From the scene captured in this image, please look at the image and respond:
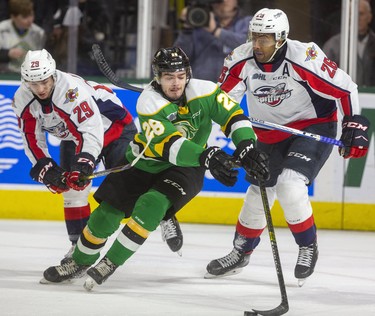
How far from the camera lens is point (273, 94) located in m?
4.94

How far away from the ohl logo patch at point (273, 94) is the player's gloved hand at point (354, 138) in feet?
1.06

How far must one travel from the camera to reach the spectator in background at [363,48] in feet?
22.3

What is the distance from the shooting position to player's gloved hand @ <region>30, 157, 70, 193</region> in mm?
4777

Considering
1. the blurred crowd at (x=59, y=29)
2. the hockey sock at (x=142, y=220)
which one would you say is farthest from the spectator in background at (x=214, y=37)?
the hockey sock at (x=142, y=220)

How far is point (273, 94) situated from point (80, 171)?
3.22ft

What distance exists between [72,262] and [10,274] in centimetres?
40

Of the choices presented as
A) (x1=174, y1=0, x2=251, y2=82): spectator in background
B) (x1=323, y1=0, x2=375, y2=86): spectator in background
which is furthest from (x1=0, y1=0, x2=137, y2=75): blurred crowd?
(x1=323, y1=0, x2=375, y2=86): spectator in background

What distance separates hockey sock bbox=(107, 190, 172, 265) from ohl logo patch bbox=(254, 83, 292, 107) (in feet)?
2.73

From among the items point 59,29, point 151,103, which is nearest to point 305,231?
point 151,103

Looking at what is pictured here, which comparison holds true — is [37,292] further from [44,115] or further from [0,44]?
[0,44]

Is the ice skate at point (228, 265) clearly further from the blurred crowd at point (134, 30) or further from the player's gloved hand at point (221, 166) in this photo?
the blurred crowd at point (134, 30)

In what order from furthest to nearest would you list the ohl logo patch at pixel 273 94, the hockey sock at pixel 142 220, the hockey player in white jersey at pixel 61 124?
1. the ohl logo patch at pixel 273 94
2. the hockey player in white jersey at pixel 61 124
3. the hockey sock at pixel 142 220

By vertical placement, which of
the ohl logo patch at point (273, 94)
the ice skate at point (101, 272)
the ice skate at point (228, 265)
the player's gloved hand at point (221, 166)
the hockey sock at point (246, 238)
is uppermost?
the ohl logo patch at point (273, 94)

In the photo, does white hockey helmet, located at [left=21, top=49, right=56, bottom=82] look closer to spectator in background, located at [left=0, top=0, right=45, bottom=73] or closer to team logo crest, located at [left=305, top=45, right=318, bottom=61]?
team logo crest, located at [left=305, top=45, right=318, bottom=61]
